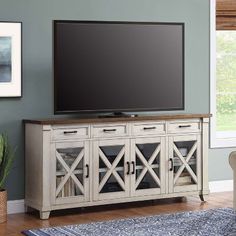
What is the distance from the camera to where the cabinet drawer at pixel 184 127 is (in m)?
6.67

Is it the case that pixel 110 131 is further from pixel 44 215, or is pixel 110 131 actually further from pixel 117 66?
pixel 44 215

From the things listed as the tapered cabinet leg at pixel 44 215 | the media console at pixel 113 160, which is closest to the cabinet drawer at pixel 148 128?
the media console at pixel 113 160

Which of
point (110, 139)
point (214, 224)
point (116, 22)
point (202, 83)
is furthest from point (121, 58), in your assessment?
point (214, 224)

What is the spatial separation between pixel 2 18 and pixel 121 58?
114 centimetres

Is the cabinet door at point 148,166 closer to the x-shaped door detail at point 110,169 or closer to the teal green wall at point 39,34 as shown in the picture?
the x-shaped door detail at point 110,169

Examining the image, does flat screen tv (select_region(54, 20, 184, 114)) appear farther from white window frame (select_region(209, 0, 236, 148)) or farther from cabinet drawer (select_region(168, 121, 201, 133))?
white window frame (select_region(209, 0, 236, 148))

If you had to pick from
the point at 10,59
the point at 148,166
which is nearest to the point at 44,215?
the point at 148,166

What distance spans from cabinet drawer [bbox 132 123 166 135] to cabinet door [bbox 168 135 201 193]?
0.14 metres

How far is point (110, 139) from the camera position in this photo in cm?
634

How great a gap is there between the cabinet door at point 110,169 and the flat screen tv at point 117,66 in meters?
0.33

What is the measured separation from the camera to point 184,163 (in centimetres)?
673

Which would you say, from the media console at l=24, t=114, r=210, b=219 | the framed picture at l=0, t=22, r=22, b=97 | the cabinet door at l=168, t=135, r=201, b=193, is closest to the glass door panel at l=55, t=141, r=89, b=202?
the media console at l=24, t=114, r=210, b=219

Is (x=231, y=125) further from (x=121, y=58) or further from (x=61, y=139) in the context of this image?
(x=61, y=139)

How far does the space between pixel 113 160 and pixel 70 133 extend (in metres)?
0.49
